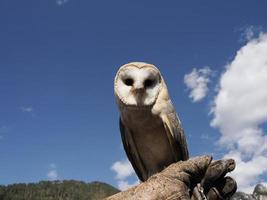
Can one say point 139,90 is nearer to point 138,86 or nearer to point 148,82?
point 138,86

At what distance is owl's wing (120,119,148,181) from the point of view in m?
10.0

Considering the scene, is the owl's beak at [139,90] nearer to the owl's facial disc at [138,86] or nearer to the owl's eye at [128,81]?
the owl's facial disc at [138,86]

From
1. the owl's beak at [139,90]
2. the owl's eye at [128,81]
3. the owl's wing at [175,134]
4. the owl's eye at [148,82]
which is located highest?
the owl's eye at [128,81]

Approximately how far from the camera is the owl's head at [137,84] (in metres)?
9.06

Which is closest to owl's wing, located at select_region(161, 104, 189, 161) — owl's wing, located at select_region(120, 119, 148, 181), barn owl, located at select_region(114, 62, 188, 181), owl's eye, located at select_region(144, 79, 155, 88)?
barn owl, located at select_region(114, 62, 188, 181)

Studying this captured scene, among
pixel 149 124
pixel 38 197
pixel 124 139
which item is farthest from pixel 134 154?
pixel 38 197

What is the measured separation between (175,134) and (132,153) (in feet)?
3.93

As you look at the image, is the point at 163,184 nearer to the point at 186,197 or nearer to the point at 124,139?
the point at 186,197

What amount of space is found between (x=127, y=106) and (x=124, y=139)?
1288 millimetres

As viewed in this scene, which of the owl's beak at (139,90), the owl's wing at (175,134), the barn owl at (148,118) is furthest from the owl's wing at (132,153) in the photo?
the owl's beak at (139,90)

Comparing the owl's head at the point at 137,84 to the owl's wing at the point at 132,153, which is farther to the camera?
the owl's wing at the point at 132,153

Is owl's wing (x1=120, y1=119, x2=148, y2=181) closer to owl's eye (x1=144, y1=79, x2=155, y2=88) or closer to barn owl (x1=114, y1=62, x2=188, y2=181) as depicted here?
barn owl (x1=114, y1=62, x2=188, y2=181)

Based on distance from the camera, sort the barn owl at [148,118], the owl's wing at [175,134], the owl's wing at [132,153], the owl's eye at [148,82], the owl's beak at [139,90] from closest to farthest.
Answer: the owl's beak at [139,90]
the barn owl at [148,118]
the owl's eye at [148,82]
the owl's wing at [175,134]
the owl's wing at [132,153]

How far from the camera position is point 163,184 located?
20.3 ft
